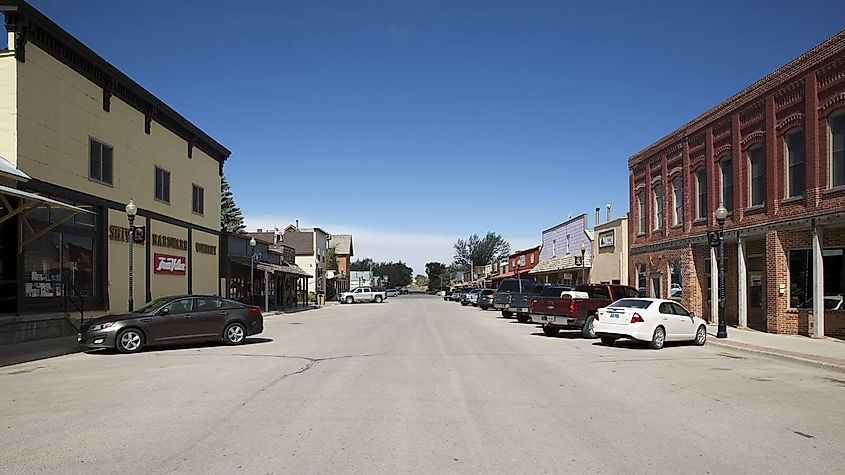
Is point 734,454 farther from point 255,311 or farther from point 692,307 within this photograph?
point 692,307

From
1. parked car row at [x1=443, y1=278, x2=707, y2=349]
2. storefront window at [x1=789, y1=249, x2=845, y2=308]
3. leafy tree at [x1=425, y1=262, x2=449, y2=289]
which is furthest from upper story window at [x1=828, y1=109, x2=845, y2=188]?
leafy tree at [x1=425, y1=262, x2=449, y2=289]

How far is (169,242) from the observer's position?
3180 centimetres

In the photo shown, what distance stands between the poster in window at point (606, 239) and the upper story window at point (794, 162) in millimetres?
18667

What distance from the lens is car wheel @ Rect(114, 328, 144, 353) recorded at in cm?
1709

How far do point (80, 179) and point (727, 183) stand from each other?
77.8 feet

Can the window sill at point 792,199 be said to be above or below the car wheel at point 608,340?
above

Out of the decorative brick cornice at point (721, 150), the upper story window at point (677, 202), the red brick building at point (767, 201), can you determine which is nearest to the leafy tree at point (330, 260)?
the red brick building at point (767, 201)

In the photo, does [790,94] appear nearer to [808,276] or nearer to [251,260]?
[808,276]

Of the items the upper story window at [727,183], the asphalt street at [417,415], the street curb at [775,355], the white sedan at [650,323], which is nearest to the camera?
the asphalt street at [417,415]

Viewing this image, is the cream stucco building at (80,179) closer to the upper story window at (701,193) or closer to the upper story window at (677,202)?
the upper story window at (677,202)

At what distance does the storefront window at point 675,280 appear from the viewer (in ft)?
103

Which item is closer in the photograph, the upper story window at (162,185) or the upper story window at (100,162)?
the upper story window at (100,162)

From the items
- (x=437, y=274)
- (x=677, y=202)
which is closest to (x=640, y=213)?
(x=677, y=202)

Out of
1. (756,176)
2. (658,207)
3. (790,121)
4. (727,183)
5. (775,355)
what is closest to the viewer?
(775,355)
